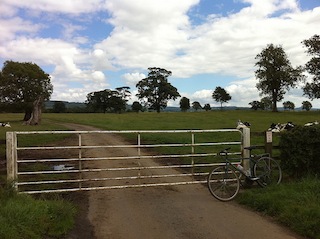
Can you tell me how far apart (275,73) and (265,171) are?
65.1m

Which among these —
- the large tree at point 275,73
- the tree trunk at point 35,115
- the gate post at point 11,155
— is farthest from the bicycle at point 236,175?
the large tree at point 275,73

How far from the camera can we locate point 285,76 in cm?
6862

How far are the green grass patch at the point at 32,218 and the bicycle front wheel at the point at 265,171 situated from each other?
4537 millimetres

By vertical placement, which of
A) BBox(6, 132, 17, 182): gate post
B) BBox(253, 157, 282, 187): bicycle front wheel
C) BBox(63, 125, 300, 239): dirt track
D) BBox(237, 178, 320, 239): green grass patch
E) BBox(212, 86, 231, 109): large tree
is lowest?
BBox(63, 125, 300, 239): dirt track

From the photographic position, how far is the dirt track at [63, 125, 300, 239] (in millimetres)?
5617

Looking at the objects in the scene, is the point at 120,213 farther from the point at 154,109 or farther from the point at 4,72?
the point at 154,109

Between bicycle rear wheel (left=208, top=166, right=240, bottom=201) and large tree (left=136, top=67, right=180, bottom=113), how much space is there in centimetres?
8916

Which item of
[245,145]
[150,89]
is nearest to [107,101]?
[150,89]

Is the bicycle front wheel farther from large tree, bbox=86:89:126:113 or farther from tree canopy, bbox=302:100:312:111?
large tree, bbox=86:89:126:113

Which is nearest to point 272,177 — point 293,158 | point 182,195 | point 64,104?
point 293,158

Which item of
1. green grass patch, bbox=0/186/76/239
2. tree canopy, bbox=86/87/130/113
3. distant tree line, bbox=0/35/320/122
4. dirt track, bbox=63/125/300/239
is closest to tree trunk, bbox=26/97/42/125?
distant tree line, bbox=0/35/320/122

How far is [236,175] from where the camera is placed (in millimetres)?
7941

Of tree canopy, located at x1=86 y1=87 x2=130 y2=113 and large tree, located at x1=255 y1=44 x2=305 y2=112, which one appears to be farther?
tree canopy, located at x1=86 y1=87 x2=130 y2=113

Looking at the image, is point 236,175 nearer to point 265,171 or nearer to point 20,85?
point 265,171
